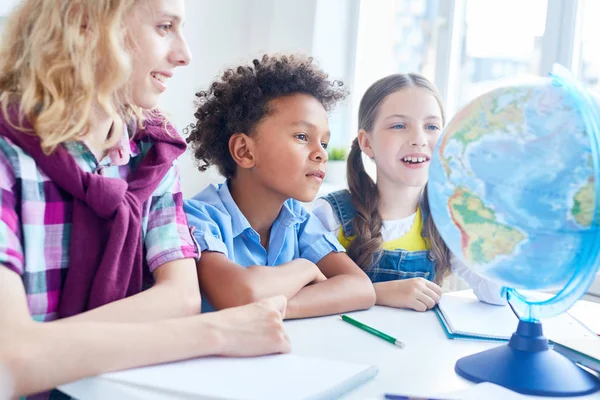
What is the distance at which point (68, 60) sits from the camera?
1.08 meters

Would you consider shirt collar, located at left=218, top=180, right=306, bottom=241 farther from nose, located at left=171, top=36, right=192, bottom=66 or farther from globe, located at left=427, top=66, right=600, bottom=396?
globe, located at left=427, top=66, right=600, bottom=396

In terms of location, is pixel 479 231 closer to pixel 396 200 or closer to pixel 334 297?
pixel 334 297

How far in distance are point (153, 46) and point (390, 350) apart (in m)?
0.66

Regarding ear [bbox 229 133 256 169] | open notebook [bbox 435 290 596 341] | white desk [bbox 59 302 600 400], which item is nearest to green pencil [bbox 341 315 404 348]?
white desk [bbox 59 302 600 400]

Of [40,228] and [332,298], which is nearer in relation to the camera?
[40,228]

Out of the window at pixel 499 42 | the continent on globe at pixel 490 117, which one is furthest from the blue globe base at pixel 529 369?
the window at pixel 499 42

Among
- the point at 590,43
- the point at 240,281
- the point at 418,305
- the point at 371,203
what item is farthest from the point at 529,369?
the point at 590,43

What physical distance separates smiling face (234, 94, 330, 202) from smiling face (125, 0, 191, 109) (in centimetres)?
41

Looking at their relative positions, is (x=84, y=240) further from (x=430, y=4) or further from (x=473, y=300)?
(x=430, y=4)

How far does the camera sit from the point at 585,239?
84 cm

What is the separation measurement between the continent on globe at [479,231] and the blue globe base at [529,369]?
13 cm

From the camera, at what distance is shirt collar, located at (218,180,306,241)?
150cm

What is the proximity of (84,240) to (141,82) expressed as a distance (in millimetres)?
301

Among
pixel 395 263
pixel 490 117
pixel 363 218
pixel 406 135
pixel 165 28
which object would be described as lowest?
pixel 395 263
